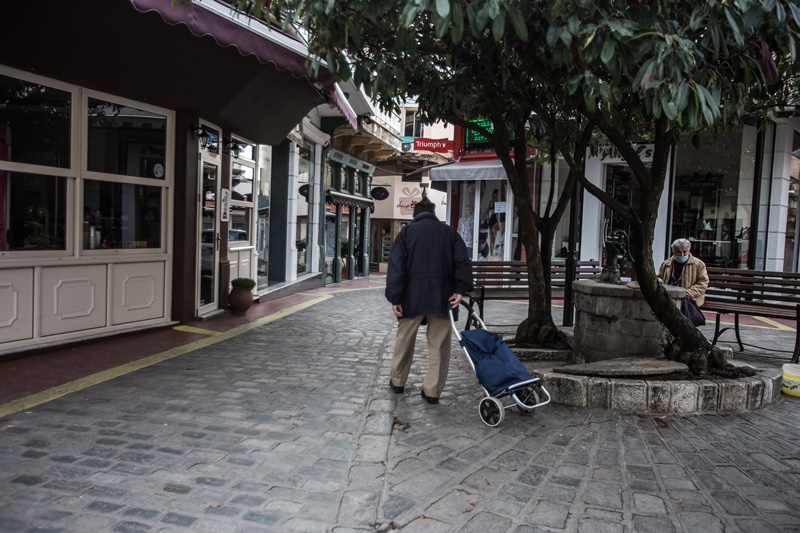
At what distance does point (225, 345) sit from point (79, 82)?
3.39m

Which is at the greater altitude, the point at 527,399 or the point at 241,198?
the point at 241,198

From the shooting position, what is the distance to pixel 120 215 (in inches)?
282

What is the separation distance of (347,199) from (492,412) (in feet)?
46.4

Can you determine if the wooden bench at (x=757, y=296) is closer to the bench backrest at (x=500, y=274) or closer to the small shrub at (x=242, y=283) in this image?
the bench backrest at (x=500, y=274)

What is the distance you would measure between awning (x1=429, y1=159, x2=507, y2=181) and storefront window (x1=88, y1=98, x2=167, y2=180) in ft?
33.4

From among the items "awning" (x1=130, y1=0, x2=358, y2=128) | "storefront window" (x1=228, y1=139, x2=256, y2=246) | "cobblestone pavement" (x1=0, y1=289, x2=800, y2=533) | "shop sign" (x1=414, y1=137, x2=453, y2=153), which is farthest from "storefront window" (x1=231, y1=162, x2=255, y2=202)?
"shop sign" (x1=414, y1=137, x2=453, y2=153)

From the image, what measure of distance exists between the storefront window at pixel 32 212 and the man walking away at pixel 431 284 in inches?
158

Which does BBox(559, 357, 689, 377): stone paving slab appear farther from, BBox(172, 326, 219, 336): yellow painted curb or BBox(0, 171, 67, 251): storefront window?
BBox(0, 171, 67, 251): storefront window

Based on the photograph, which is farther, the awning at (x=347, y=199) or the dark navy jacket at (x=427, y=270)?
the awning at (x=347, y=199)

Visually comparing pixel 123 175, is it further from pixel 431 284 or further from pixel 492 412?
pixel 492 412

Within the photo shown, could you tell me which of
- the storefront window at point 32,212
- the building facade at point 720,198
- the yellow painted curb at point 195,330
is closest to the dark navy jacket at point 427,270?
the yellow painted curb at point 195,330

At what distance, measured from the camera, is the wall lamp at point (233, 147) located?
30.7 ft

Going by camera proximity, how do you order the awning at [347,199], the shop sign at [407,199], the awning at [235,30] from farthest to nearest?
1. the shop sign at [407,199]
2. the awning at [347,199]
3. the awning at [235,30]

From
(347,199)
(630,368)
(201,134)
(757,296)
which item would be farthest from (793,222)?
(201,134)
